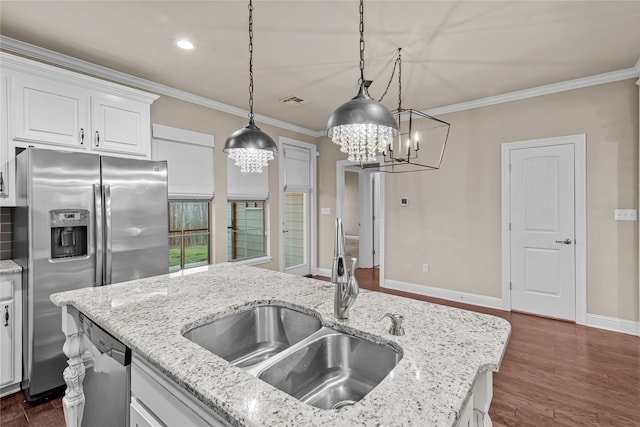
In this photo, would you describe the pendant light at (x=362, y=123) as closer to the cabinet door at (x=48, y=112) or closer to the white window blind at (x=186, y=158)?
the cabinet door at (x=48, y=112)

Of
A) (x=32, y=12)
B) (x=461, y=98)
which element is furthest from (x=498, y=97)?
(x=32, y=12)

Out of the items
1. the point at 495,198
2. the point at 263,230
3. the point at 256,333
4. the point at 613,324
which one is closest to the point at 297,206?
the point at 263,230

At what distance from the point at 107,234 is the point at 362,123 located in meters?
2.21

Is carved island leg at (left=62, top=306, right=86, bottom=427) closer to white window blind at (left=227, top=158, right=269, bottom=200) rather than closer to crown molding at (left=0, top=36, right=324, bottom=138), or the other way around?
crown molding at (left=0, top=36, right=324, bottom=138)

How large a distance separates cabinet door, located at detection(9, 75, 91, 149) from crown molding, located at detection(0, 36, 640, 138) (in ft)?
1.55

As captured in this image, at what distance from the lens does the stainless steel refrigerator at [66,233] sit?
2.13 meters

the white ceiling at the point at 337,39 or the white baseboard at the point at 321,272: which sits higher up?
the white ceiling at the point at 337,39

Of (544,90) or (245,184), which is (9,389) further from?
(544,90)

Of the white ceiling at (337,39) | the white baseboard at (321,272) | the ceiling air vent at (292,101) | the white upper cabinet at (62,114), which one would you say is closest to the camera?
the white ceiling at (337,39)

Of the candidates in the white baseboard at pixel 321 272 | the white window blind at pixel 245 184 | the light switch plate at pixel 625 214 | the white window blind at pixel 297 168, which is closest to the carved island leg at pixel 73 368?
the white window blind at pixel 245 184

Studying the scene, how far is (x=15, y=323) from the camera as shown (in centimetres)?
221

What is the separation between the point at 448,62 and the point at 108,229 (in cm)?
326

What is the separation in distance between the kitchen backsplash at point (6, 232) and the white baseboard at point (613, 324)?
18.3ft

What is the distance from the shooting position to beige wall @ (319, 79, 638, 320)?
3189 millimetres
